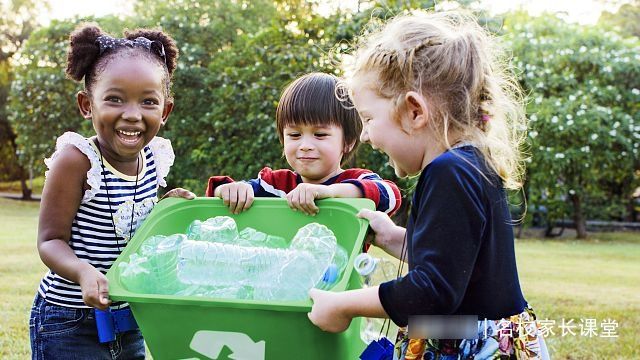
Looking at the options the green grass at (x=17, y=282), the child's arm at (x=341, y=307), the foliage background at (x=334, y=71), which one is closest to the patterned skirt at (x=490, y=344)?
the child's arm at (x=341, y=307)

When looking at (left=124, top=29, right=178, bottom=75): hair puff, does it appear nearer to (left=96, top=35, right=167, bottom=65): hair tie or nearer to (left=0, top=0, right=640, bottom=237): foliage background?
(left=96, top=35, right=167, bottom=65): hair tie

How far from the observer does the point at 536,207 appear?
11.1 metres

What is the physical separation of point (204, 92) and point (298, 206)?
10142 millimetres

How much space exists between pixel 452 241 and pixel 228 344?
1.94 feet

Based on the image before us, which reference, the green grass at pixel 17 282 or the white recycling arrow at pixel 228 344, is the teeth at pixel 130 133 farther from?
the green grass at pixel 17 282

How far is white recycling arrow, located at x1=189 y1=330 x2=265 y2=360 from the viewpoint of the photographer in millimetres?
1650

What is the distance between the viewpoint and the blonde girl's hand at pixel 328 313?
5.01 ft

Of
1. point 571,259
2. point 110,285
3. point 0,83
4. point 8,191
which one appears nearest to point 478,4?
point 571,259

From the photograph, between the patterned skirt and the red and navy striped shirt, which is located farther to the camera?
the red and navy striped shirt

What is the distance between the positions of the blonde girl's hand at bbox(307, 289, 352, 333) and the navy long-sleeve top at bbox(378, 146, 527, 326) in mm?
96

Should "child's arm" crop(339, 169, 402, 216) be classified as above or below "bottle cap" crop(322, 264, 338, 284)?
above

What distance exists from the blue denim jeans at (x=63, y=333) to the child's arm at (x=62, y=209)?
0.55 feet

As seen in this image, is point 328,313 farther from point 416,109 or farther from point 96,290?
point 96,290

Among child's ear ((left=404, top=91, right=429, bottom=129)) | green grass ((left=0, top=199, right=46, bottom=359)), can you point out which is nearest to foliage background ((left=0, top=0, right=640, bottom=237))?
green grass ((left=0, top=199, right=46, bottom=359))
